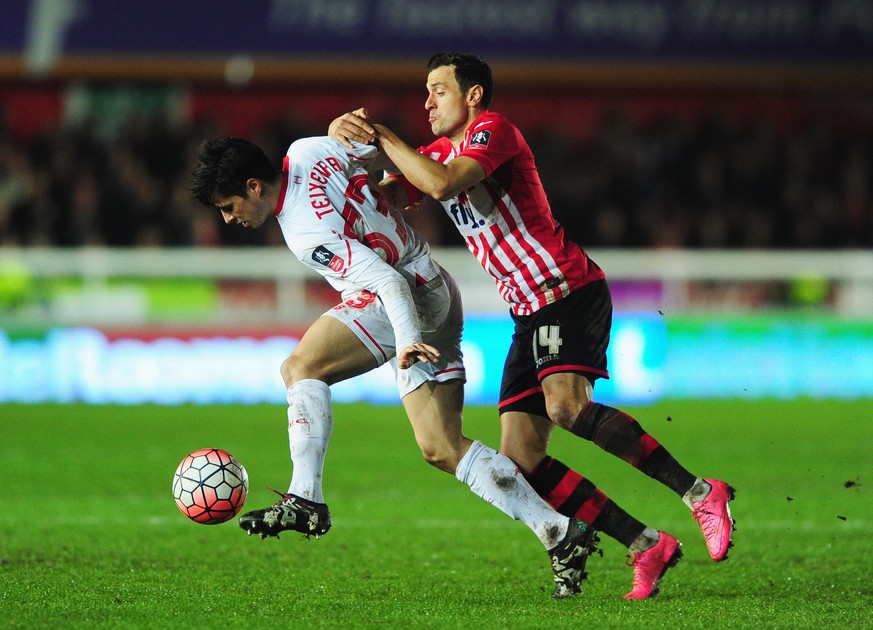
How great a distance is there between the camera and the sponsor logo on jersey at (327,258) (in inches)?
200

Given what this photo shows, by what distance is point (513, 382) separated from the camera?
18.0 feet

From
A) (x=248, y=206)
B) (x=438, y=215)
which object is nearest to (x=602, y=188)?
(x=438, y=215)

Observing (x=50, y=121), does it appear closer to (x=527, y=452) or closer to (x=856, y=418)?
(x=856, y=418)

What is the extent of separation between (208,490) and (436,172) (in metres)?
1.54

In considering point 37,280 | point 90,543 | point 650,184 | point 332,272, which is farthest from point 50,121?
point 332,272

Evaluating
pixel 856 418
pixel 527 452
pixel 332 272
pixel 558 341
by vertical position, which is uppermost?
pixel 332 272

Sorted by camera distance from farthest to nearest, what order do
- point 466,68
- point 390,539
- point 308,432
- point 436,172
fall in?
point 390,539 → point 466,68 → point 308,432 → point 436,172

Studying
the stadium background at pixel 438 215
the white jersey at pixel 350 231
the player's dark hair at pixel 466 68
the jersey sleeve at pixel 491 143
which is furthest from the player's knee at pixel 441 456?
the stadium background at pixel 438 215

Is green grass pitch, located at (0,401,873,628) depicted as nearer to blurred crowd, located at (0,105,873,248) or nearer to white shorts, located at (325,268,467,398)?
white shorts, located at (325,268,467,398)

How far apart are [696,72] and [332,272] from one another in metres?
11.8

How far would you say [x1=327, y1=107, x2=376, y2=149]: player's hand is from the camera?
5.16m

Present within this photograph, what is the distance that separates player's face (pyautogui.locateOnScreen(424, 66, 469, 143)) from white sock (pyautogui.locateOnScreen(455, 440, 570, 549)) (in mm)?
1312

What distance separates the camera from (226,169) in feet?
16.9

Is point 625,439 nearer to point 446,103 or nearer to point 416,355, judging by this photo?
point 416,355
